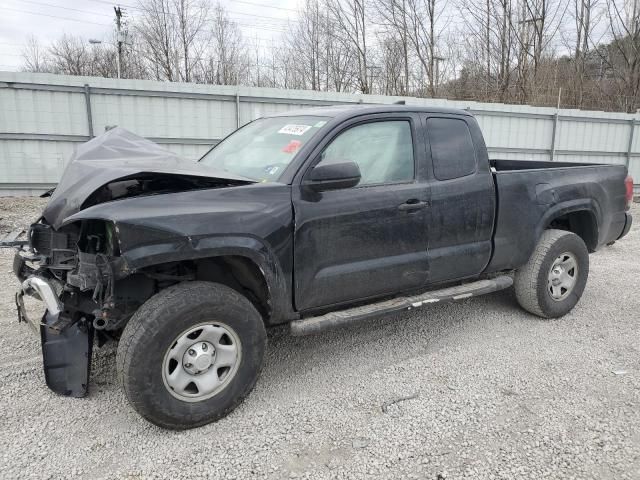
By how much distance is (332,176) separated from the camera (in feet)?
10.1

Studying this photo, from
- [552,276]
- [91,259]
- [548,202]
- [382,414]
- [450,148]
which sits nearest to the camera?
[91,259]

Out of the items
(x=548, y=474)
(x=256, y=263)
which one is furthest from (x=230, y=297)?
(x=548, y=474)

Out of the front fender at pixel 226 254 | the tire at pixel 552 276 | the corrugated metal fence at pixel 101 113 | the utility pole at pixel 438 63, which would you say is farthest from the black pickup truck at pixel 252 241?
the utility pole at pixel 438 63

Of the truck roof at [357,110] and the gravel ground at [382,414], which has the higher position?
the truck roof at [357,110]

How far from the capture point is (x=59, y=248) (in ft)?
10.0

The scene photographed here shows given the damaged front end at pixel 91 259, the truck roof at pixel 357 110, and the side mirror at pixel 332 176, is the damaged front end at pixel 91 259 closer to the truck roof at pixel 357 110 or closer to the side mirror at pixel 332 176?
the side mirror at pixel 332 176

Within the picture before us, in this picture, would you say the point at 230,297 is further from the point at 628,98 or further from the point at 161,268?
the point at 628,98

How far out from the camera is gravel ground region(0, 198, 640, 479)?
2592mm

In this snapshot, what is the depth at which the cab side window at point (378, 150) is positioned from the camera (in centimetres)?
345

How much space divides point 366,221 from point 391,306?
2.23 feet

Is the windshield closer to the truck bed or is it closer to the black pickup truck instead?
the black pickup truck

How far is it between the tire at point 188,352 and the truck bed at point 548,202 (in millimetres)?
2296

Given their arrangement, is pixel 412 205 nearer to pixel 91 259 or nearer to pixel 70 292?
pixel 91 259

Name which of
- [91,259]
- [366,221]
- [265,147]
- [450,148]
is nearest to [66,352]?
[91,259]
